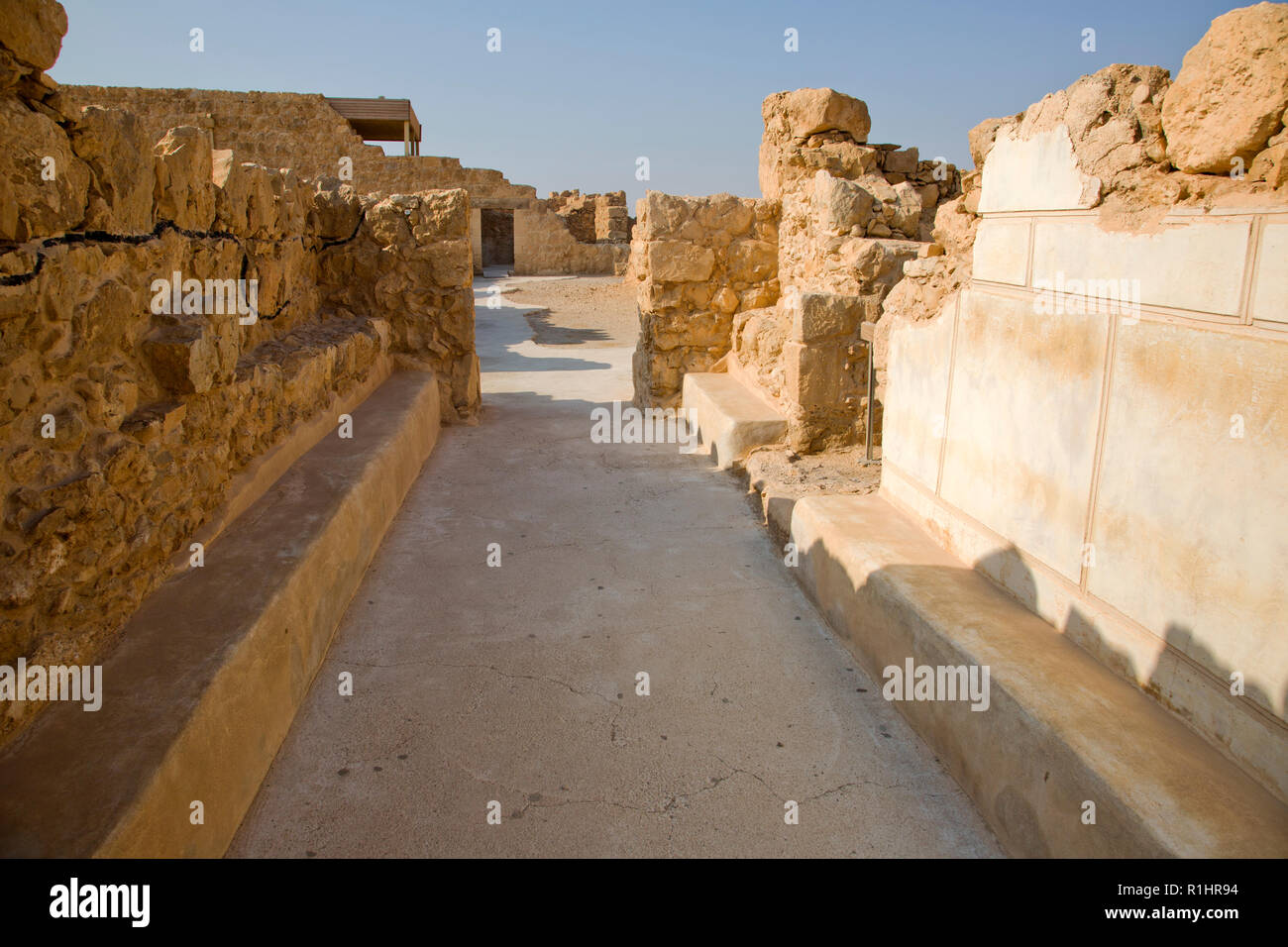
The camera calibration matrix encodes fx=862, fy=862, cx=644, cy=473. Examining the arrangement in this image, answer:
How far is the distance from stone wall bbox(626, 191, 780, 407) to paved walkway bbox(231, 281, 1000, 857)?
112 inches

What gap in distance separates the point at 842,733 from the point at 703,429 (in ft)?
12.8

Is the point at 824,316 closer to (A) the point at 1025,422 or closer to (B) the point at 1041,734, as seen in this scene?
(A) the point at 1025,422

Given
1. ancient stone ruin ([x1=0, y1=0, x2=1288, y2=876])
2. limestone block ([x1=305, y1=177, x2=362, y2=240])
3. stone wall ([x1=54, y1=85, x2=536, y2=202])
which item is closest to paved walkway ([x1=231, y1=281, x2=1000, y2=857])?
ancient stone ruin ([x1=0, y1=0, x2=1288, y2=876])

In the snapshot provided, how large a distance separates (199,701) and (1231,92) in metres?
3.07

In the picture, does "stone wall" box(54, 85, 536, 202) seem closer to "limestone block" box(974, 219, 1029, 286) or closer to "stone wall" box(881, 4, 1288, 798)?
"limestone block" box(974, 219, 1029, 286)

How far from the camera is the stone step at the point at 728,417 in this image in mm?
5809

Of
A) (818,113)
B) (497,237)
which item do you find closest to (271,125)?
(497,237)

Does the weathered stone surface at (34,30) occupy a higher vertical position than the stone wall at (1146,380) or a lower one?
higher

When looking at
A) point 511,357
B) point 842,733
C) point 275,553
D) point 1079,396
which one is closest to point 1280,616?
point 1079,396

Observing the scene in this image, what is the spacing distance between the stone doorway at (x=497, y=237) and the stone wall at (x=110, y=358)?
24.5m

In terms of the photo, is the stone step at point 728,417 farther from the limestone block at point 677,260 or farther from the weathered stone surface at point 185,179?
the weathered stone surface at point 185,179

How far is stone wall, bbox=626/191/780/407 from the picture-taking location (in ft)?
24.1

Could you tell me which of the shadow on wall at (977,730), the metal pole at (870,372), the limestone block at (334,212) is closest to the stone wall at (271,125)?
the limestone block at (334,212)

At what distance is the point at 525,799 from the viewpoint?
2576 millimetres
